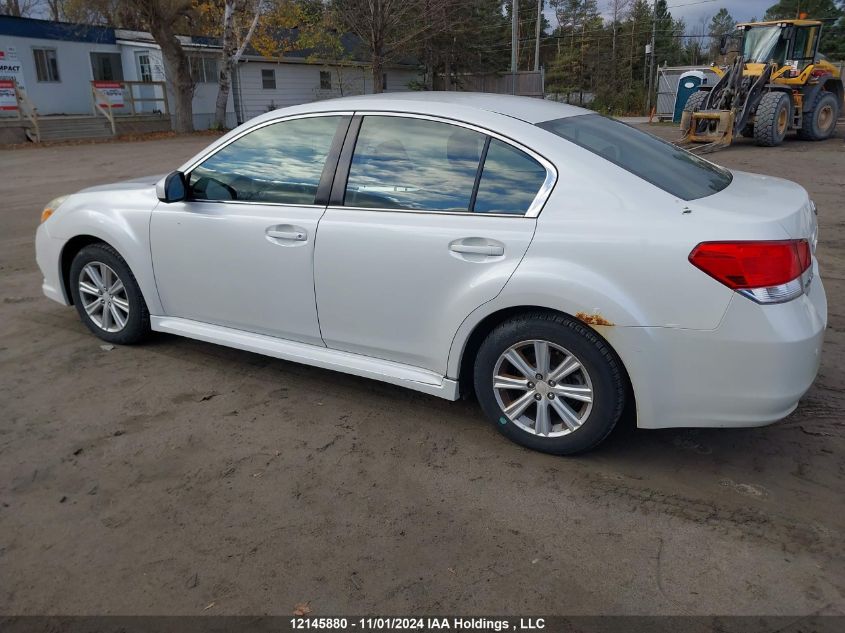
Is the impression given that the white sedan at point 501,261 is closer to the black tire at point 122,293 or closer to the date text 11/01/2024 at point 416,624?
the black tire at point 122,293

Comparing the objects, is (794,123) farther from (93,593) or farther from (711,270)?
(93,593)

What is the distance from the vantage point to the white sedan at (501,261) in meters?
2.97

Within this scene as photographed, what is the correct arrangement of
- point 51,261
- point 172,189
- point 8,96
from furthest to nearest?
1. point 8,96
2. point 51,261
3. point 172,189

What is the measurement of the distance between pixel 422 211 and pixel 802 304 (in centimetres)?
181

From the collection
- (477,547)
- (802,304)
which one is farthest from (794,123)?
(477,547)

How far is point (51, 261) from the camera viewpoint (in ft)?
16.7

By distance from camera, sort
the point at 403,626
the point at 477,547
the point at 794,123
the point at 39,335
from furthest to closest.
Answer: the point at 794,123 → the point at 39,335 → the point at 477,547 → the point at 403,626

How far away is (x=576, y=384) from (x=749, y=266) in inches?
36.4

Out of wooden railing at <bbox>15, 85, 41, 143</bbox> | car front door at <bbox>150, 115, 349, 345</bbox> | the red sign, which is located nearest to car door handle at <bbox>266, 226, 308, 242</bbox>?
car front door at <bbox>150, 115, 349, 345</bbox>

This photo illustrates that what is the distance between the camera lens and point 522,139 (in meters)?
3.39

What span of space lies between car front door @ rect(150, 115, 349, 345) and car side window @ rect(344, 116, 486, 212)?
0.19 meters

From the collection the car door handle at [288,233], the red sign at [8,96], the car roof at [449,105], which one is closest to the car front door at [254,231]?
the car door handle at [288,233]

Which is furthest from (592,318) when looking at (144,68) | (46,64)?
(144,68)

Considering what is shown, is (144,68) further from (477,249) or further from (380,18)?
(477,249)
